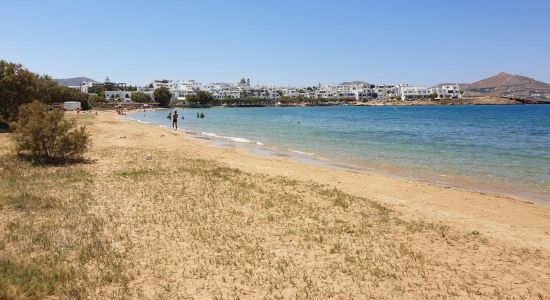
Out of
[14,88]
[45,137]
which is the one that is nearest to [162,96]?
[14,88]

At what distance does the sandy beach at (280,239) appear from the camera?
6.70 metres

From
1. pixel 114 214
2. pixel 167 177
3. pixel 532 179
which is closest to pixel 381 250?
pixel 114 214

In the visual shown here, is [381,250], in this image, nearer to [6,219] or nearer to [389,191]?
[389,191]

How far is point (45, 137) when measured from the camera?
18.0 meters

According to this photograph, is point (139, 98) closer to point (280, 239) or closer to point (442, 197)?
point (442, 197)

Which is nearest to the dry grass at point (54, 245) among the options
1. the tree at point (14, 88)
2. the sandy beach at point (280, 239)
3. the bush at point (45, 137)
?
the sandy beach at point (280, 239)

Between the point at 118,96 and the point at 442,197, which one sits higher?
the point at 118,96

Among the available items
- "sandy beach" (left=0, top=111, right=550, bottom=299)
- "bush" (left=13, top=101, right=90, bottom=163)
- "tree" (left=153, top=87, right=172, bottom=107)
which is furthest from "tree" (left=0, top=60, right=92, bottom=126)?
"tree" (left=153, top=87, right=172, bottom=107)

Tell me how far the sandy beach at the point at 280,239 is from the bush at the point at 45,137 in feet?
8.86

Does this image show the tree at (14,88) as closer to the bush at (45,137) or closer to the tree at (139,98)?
the bush at (45,137)

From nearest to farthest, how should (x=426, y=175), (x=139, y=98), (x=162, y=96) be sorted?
(x=426, y=175), (x=162, y=96), (x=139, y=98)

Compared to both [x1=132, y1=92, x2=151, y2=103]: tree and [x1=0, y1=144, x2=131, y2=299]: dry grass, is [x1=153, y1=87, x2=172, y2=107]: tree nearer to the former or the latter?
[x1=132, y1=92, x2=151, y2=103]: tree

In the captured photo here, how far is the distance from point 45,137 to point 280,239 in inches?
534

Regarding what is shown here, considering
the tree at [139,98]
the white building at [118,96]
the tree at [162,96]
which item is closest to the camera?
the tree at [162,96]
